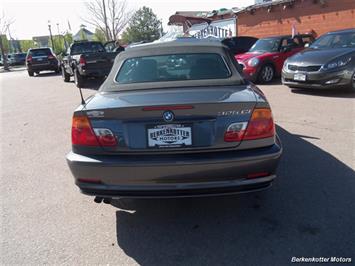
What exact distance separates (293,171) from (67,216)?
2568mm

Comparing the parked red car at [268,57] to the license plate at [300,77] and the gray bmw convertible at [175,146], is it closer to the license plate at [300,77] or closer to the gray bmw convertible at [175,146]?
the license plate at [300,77]

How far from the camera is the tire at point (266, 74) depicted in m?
10.8

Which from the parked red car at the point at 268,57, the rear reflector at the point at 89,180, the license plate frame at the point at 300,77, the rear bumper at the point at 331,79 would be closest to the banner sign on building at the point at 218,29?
the parked red car at the point at 268,57

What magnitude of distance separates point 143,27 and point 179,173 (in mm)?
64398

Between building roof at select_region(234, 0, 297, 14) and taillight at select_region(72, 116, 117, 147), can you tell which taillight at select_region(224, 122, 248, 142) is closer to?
taillight at select_region(72, 116, 117, 147)

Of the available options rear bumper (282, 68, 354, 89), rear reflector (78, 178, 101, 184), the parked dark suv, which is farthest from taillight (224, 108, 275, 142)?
the parked dark suv

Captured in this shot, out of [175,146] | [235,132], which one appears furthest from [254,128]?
[175,146]

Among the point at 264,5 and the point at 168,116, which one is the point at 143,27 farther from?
the point at 168,116

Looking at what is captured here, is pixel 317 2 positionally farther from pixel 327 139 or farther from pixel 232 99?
pixel 232 99

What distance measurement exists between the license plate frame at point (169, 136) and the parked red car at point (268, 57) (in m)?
8.00

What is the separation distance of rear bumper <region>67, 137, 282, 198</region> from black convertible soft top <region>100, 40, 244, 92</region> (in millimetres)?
879

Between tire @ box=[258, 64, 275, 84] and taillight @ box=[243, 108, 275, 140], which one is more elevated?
taillight @ box=[243, 108, 275, 140]

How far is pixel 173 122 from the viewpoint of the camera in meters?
2.70

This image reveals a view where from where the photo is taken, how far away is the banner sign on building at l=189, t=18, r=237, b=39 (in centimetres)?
2284
